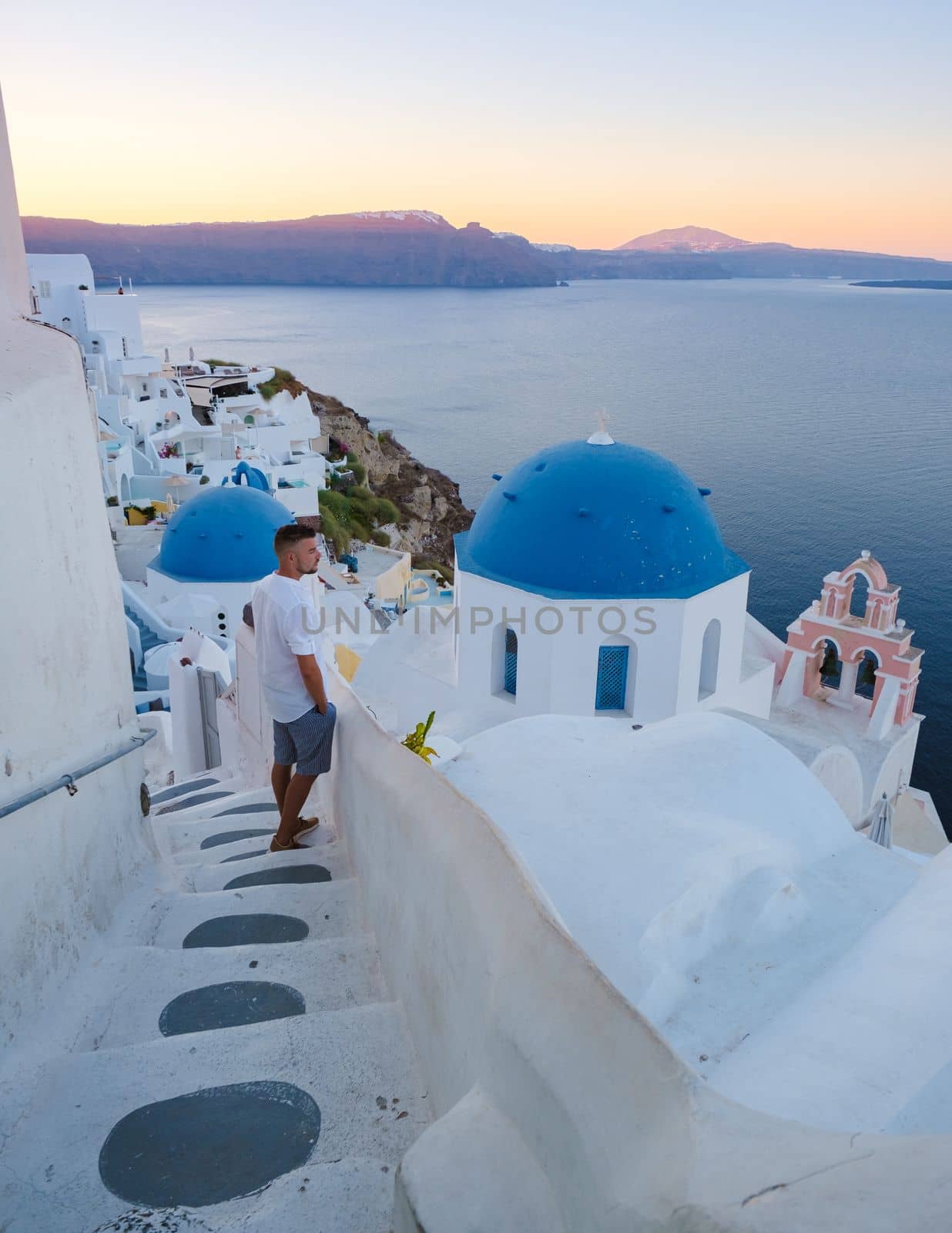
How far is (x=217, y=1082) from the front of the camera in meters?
2.18

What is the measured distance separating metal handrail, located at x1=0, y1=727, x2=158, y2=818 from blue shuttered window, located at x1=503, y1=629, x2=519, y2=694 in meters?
6.21

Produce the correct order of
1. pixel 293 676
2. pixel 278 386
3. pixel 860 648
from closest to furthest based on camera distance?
pixel 293 676 → pixel 860 648 → pixel 278 386

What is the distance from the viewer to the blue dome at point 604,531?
852 cm

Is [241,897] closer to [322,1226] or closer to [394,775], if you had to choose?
[394,775]

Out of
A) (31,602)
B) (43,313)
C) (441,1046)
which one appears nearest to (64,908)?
(31,602)

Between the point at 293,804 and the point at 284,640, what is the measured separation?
2.09 ft

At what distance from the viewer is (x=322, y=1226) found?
1.79 m

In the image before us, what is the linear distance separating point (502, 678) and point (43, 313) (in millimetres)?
31906

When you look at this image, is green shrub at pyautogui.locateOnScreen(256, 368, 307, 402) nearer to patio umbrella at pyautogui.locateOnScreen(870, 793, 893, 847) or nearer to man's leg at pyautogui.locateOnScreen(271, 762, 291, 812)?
patio umbrella at pyautogui.locateOnScreen(870, 793, 893, 847)

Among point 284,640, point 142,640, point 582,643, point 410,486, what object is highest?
point 284,640

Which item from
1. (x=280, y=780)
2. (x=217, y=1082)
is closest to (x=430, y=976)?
(x=217, y=1082)

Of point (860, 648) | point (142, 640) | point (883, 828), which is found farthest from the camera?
point (142, 640)

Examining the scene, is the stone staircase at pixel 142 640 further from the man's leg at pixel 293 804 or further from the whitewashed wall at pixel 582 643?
the man's leg at pixel 293 804

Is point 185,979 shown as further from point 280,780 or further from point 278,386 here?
point 278,386
